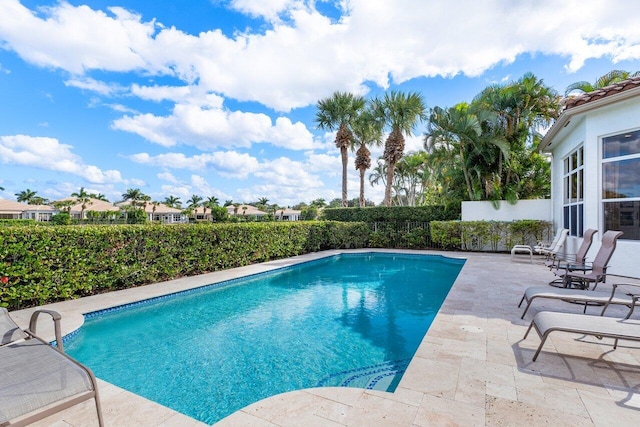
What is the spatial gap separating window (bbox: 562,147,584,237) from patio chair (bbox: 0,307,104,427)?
1175 centimetres

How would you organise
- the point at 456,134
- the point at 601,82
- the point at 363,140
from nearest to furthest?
the point at 601,82, the point at 456,134, the point at 363,140

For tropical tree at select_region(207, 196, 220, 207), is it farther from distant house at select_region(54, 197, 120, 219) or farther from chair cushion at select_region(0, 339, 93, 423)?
chair cushion at select_region(0, 339, 93, 423)

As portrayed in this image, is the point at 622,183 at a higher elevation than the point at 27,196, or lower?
lower

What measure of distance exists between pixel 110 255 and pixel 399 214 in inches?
547

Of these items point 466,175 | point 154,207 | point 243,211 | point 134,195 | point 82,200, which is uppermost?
point 134,195

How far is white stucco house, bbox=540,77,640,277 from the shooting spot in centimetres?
725

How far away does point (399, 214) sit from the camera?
1759 cm

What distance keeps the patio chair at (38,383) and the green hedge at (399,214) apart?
16335 mm

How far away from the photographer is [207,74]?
13.0m

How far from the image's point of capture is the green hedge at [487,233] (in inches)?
535

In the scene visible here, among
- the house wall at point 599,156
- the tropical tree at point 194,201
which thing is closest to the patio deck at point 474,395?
the house wall at point 599,156

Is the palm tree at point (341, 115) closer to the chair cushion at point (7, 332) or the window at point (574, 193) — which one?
the window at point (574, 193)

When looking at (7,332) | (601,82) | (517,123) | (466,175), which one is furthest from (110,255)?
(601,82)

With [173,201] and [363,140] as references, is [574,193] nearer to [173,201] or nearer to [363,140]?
[363,140]
